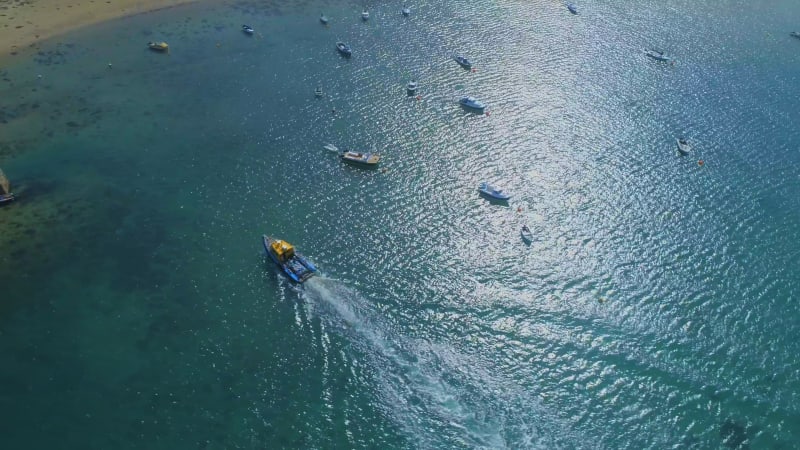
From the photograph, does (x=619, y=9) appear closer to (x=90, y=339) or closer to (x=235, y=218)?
(x=235, y=218)

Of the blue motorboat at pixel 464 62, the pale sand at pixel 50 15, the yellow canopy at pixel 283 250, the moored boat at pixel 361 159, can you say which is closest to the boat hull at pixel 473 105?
the blue motorboat at pixel 464 62

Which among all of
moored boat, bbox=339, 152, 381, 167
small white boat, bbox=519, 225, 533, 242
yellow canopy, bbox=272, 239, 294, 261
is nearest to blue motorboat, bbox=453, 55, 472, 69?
moored boat, bbox=339, 152, 381, 167

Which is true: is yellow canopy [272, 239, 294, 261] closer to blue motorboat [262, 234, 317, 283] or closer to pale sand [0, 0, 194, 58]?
blue motorboat [262, 234, 317, 283]

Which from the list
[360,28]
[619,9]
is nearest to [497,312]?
[360,28]

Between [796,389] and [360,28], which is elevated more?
[360,28]

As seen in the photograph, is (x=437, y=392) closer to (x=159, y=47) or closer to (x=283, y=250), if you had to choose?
(x=283, y=250)
